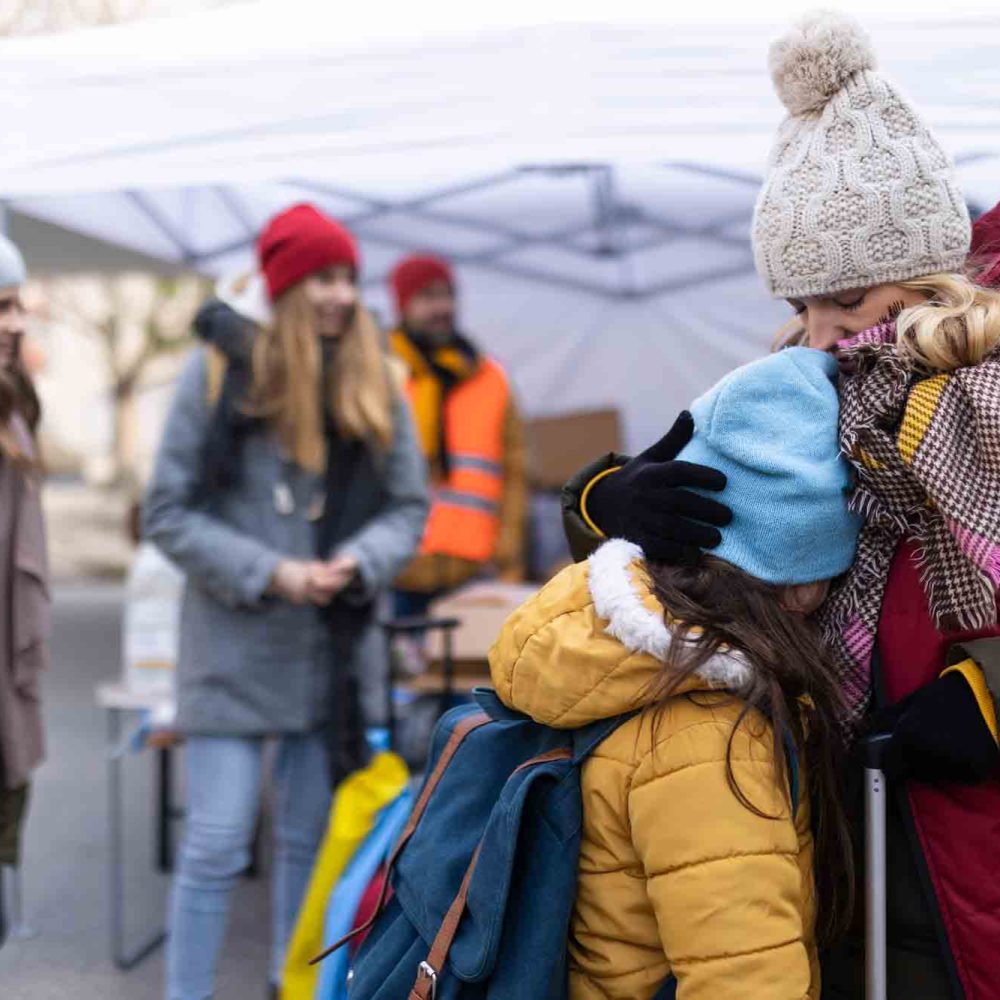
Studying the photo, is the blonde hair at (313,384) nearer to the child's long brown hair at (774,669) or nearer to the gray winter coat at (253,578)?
the gray winter coat at (253,578)

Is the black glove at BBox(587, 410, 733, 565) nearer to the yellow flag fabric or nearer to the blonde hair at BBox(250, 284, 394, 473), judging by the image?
the yellow flag fabric

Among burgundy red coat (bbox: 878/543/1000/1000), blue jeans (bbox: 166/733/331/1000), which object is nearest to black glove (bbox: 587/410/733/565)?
burgundy red coat (bbox: 878/543/1000/1000)

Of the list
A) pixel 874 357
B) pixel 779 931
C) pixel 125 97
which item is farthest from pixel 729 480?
pixel 125 97

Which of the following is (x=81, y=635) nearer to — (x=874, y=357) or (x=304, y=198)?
(x=304, y=198)

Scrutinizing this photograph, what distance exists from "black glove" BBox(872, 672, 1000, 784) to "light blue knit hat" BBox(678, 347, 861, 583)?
0.65ft

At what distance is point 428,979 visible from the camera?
157 centimetres

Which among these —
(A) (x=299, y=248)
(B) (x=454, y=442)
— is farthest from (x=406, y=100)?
(B) (x=454, y=442)

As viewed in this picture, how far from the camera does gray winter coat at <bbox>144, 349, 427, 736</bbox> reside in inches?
117

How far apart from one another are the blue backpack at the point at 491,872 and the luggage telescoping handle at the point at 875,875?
0.29 ft

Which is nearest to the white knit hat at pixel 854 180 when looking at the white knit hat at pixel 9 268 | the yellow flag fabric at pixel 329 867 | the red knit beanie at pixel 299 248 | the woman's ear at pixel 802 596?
the woman's ear at pixel 802 596

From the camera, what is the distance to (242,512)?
3.08m

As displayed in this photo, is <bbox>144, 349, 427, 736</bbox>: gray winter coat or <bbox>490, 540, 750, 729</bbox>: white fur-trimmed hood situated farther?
<bbox>144, 349, 427, 736</bbox>: gray winter coat

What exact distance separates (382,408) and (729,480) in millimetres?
1774

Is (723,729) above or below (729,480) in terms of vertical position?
below
